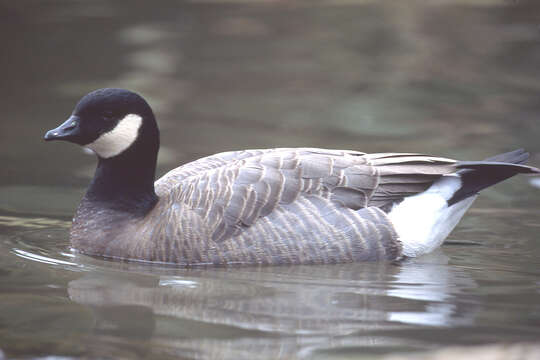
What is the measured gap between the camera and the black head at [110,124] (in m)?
7.02

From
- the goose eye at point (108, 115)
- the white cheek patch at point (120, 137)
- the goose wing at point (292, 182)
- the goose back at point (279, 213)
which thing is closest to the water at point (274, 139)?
the goose back at point (279, 213)

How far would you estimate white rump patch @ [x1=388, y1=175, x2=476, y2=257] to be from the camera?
711cm

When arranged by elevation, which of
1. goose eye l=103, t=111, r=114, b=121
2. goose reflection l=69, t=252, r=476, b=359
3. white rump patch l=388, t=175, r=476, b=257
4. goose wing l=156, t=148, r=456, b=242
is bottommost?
goose reflection l=69, t=252, r=476, b=359

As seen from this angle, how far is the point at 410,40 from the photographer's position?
16797mm

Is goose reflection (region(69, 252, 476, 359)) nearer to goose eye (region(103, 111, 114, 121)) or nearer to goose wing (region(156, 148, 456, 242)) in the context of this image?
goose wing (region(156, 148, 456, 242))

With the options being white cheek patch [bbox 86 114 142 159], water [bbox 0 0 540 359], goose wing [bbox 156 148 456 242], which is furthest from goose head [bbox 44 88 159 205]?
water [bbox 0 0 540 359]

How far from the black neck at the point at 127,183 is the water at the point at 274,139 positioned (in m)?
0.55

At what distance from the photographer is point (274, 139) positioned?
429 inches

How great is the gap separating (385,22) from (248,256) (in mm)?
12141

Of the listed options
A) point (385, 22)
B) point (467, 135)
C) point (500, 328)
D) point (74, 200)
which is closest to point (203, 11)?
point (385, 22)

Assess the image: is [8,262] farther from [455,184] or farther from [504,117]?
[504,117]

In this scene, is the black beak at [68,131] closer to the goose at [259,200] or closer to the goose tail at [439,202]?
the goose at [259,200]

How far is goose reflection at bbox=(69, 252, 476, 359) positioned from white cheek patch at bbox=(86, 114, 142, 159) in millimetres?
989

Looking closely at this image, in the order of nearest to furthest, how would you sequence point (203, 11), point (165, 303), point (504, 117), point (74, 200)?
1. point (165, 303)
2. point (74, 200)
3. point (504, 117)
4. point (203, 11)
